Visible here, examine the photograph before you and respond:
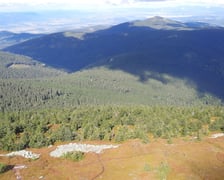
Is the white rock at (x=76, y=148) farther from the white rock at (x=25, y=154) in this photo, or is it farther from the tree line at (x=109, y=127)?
Result: the tree line at (x=109, y=127)

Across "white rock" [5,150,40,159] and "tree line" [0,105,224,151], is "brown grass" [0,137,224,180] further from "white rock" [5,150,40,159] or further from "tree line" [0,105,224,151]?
"tree line" [0,105,224,151]

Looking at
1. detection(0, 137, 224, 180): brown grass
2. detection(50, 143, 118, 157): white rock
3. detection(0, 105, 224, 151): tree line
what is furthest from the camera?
detection(0, 105, 224, 151): tree line

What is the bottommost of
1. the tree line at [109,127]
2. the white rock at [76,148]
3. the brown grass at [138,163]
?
the tree line at [109,127]

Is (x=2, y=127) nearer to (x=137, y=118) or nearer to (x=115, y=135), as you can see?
(x=115, y=135)

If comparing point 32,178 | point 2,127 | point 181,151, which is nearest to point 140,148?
point 181,151

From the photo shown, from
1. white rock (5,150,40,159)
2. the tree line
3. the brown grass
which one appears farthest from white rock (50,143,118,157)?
the tree line

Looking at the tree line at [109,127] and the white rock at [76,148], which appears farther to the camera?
the tree line at [109,127]

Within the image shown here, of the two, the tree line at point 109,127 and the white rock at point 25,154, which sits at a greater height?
the white rock at point 25,154

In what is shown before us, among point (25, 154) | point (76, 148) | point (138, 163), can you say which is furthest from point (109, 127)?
point (138, 163)

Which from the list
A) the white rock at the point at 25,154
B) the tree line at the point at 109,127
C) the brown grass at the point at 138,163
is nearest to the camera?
the brown grass at the point at 138,163

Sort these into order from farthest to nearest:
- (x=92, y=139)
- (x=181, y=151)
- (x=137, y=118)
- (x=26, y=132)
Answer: (x=137, y=118) → (x=26, y=132) → (x=92, y=139) → (x=181, y=151)

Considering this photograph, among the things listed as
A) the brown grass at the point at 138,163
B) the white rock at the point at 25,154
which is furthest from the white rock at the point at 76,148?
the white rock at the point at 25,154
